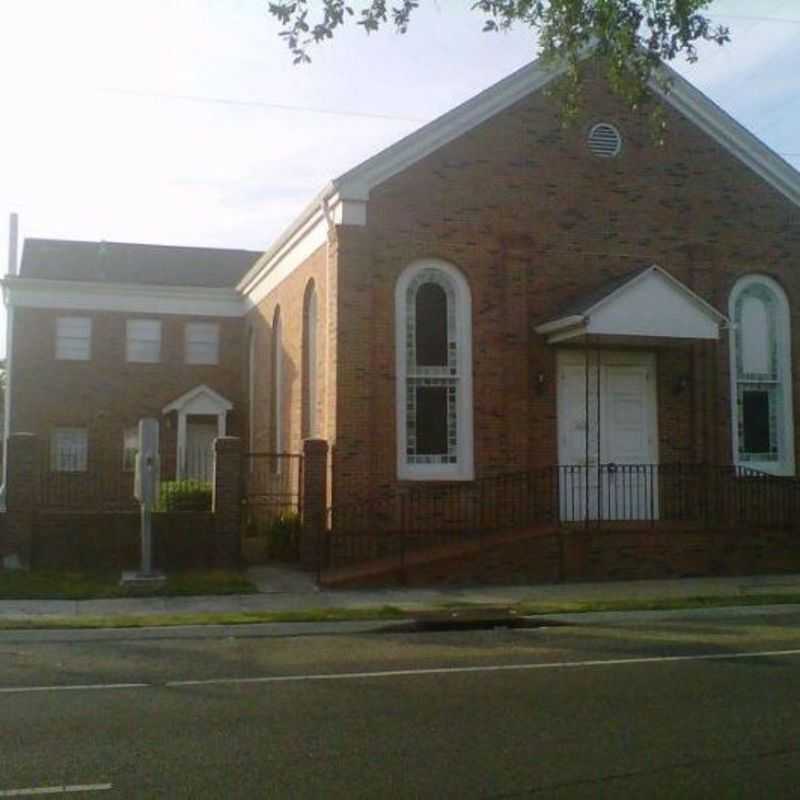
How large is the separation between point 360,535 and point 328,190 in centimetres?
550

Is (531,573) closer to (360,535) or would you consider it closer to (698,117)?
(360,535)

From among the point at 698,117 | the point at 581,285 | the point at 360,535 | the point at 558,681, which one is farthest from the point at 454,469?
the point at 558,681

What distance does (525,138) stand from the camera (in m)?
19.0

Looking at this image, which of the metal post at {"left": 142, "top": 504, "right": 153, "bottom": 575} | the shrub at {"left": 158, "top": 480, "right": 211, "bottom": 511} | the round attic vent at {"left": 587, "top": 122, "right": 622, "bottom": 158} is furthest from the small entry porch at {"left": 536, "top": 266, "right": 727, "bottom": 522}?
the metal post at {"left": 142, "top": 504, "right": 153, "bottom": 575}

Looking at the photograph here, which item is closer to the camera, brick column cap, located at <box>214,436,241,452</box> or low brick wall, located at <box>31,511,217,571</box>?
low brick wall, located at <box>31,511,217,571</box>

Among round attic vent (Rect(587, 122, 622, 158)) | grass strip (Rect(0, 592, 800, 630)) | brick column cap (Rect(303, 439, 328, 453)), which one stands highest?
round attic vent (Rect(587, 122, 622, 158))

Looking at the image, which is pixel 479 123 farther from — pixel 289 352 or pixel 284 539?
pixel 284 539

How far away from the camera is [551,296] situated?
1880cm

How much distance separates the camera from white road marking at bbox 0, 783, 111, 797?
582 cm

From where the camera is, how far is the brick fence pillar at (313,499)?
1717cm

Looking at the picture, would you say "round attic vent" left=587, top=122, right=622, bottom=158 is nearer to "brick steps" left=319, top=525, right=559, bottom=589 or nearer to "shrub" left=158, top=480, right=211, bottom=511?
"brick steps" left=319, top=525, right=559, bottom=589

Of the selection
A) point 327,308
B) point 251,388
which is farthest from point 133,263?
point 327,308

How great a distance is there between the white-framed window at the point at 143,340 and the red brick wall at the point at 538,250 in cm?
1484

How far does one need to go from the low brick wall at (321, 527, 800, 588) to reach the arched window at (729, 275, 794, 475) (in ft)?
6.90
